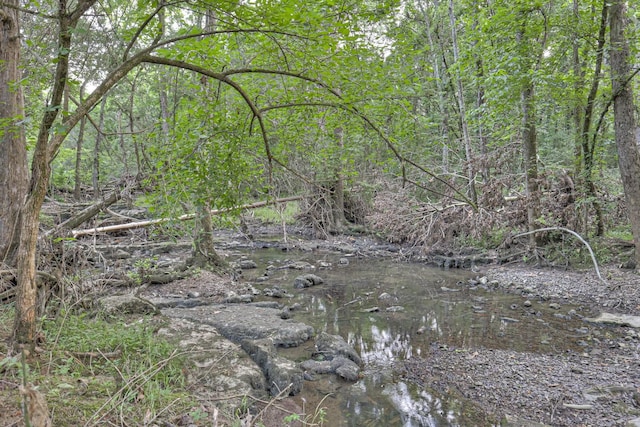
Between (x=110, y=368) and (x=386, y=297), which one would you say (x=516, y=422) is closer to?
(x=110, y=368)

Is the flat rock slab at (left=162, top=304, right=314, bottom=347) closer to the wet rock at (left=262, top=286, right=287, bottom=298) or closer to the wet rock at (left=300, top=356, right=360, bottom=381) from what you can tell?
the wet rock at (left=300, top=356, right=360, bottom=381)

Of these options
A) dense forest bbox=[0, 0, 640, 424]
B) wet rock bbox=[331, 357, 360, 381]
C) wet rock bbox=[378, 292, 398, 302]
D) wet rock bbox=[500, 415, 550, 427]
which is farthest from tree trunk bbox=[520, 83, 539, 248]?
wet rock bbox=[500, 415, 550, 427]

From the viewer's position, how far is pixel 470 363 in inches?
217

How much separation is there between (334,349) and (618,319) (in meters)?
4.88

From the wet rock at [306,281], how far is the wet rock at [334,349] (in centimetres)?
373

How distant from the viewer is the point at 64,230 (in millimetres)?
5137

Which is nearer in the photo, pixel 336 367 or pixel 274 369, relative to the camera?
pixel 274 369

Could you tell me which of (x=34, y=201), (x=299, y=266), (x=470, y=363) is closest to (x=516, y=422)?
(x=470, y=363)

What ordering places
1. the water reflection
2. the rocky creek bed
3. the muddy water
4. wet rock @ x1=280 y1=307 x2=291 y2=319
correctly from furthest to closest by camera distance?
wet rock @ x1=280 y1=307 x2=291 y2=319, the muddy water, the water reflection, the rocky creek bed

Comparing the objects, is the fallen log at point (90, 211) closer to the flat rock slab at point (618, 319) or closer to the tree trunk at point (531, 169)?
the flat rock slab at point (618, 319)

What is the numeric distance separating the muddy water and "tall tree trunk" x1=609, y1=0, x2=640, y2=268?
8.98 feet

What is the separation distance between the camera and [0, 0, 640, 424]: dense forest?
3.38m

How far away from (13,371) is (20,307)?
18.9 inches

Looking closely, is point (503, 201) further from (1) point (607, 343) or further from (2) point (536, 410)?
(2) point (536, 410)
